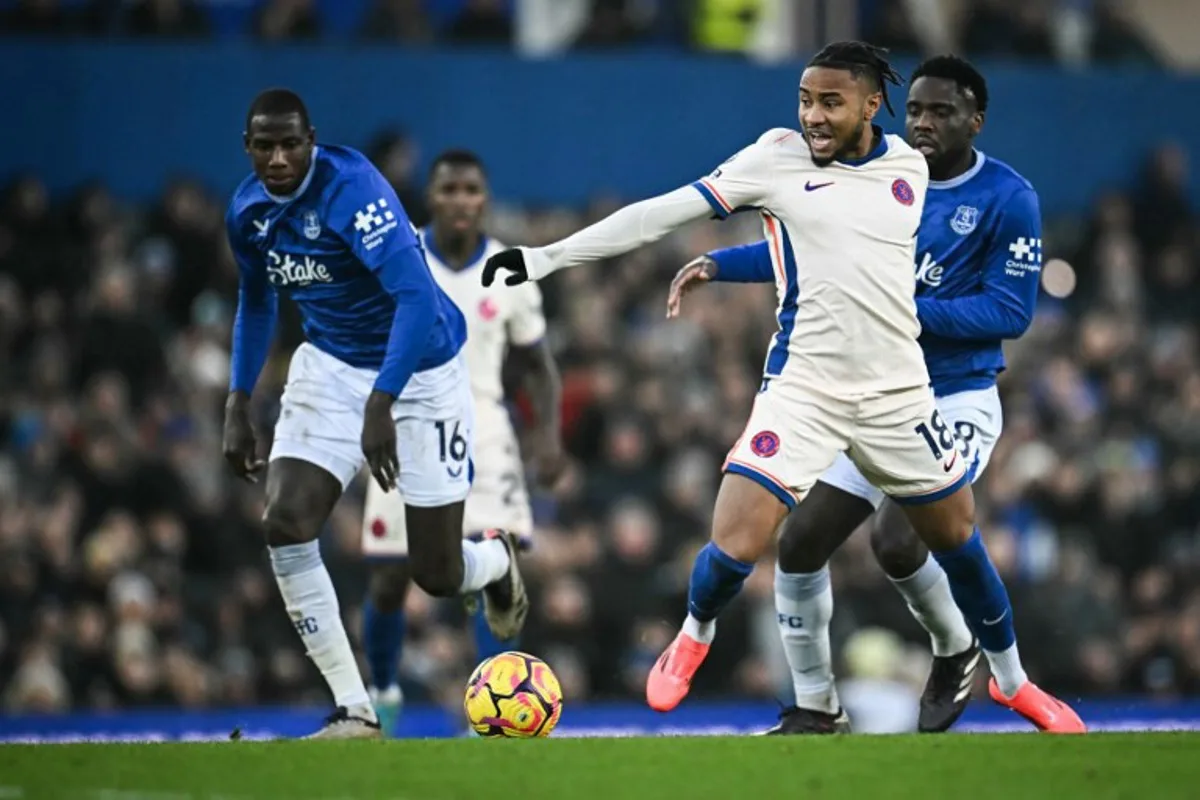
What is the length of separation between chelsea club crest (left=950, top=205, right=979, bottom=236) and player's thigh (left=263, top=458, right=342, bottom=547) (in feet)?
9.25

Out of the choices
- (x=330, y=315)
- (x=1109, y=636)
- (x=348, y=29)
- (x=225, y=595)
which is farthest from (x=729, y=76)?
(x=330, y=315)

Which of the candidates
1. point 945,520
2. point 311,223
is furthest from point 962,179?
point 311,223

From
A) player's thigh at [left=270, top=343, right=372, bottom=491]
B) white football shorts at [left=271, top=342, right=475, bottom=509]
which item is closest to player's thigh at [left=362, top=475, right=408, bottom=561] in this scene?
white football shorts at [left=271, top=342, right=475, bottom=509]

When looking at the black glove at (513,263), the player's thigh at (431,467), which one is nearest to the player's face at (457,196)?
the player's thigh at (431,467)

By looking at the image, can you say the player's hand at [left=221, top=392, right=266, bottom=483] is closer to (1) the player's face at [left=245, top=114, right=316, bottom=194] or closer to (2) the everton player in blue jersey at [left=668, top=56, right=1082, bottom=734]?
(1) the player's face at [left=245, top=114, right=316, bottom=194]

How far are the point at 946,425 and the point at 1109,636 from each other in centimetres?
832

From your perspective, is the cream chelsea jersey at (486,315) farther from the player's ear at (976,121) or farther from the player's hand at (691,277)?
the player's ear at (976,121)

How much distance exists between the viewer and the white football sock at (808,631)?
993 cm

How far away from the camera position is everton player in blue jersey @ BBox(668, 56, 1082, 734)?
970cm

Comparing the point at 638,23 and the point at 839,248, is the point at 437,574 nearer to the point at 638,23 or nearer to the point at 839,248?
the point at 839,248

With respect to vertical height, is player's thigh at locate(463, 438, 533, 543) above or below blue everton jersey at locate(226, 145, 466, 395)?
below

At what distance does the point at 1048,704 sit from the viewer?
9805 millimetres

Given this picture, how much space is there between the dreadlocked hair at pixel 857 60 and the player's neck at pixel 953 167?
0.80m

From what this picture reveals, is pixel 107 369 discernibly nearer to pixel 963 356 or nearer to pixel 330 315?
pixel 330 315
